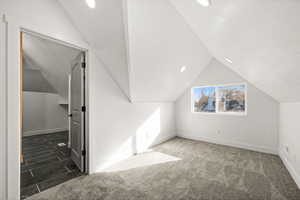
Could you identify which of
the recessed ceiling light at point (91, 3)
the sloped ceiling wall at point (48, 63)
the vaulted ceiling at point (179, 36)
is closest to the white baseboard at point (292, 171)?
the vaulted ceiling at point (179, 36)

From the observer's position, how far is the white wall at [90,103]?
1.39 m

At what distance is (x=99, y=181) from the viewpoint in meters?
1.95

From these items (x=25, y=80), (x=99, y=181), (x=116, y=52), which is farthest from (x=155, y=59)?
(x=25, y=80)

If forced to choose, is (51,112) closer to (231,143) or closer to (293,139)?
(231,143)

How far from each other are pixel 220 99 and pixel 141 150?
271 cm

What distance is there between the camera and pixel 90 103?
2.14 m

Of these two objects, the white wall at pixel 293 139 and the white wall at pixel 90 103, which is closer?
the white wall at pixel 90 103

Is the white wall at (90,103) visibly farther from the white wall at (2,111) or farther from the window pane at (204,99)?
the window pane at (204,99)

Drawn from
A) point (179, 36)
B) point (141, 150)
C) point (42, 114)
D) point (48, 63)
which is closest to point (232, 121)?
point (141, 150)

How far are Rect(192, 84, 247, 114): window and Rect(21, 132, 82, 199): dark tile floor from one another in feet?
12.0

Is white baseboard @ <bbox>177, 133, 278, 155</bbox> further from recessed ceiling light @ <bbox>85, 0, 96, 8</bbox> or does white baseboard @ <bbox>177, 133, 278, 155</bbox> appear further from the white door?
recessed ceiling light @ <bbox>85, 0, 96, 8</bbox>

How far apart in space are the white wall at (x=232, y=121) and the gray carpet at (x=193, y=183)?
56cm

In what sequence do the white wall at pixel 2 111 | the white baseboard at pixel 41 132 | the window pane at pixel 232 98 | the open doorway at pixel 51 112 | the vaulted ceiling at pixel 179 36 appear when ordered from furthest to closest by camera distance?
the white baseboard at pixel 41 132 < the window pane at pixel 232 98 < the open doorway at pixel 51 112 < the white wall at pixel 2 111 < the vaulted ceiling at pixel 179 36

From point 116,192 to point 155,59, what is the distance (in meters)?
2.07
